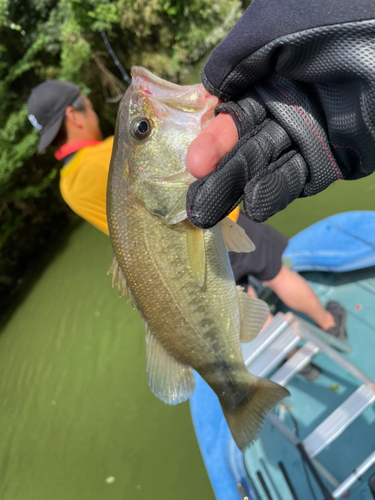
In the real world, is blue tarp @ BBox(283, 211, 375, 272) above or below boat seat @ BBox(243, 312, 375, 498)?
above

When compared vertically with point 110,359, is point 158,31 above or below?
above

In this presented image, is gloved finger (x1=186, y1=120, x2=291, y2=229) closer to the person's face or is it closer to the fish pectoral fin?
the fish pectoral fin

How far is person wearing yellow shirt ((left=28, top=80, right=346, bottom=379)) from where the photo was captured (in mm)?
2309

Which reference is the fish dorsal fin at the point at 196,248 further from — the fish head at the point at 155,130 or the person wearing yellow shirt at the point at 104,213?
the person wearing yellow shirt at the point at 104,213

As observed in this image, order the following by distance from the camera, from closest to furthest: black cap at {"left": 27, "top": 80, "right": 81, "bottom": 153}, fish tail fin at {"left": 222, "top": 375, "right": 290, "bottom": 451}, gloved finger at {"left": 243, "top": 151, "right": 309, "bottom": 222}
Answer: gloved finger at {"left": 243, "top": 151, "right": 309, "bottom": 222} → fish tail fin at {"left": 222, "top": 375, "right": 290, "bottom": 451} → black cap at {"left": 27, "top": 80, "right": 81, "bottom": 153}

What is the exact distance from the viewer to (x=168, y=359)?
1.52 meters

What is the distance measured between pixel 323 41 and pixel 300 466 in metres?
2.37

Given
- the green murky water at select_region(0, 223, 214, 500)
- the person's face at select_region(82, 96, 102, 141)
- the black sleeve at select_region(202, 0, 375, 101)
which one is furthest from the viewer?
the green murky water at select_region(0, 223, 214, 500)

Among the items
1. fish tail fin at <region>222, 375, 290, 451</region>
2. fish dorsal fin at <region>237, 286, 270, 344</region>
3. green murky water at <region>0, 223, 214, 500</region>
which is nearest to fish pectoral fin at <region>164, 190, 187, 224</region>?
fish dorsal fin at <region>237, 286, 270, 344</region>

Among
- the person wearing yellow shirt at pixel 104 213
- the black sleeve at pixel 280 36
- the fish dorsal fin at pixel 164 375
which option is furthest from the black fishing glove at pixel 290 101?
the person wearing yellow shirt at pixel 104 213

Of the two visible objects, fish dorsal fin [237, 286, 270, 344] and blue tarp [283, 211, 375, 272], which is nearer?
fish dorsal fin [237, 286, 270, 344]

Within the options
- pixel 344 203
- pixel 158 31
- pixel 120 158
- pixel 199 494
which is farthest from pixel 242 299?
pixel 158 31

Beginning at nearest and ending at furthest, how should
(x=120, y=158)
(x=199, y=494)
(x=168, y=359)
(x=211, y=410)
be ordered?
1. (x=120, y=158)
2. (x=168, y=359)
3. (x=211, y=410)
4. (x=199, y=494)

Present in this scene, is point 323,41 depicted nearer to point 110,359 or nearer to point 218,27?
point 110,359
